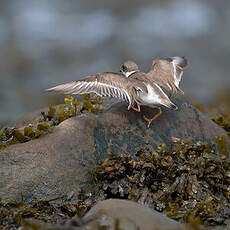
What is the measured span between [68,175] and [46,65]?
7.25 meters

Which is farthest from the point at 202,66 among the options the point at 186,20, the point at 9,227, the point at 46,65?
the point at 9,227

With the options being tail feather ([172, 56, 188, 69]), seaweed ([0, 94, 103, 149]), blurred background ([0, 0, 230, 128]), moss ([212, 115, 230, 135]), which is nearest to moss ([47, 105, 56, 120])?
seaweed ([0, 94, 103, 149])

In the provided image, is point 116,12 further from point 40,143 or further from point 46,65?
point 40,143

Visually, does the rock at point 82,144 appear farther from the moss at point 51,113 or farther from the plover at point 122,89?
the moss at point 51,113

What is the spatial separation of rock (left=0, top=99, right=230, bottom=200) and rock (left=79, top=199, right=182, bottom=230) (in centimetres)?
91

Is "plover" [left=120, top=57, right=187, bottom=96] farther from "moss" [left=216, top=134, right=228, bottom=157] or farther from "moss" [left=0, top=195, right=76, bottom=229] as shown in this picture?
"moss" [left=0, top=195, right=76, bottom=229]

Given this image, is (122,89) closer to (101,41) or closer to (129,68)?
(129,68)

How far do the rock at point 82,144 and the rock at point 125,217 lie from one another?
2.99ft

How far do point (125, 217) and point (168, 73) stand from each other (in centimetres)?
271

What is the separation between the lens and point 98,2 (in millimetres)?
12406

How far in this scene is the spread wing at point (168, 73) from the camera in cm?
521

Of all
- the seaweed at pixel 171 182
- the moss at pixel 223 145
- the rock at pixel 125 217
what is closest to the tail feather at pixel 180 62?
the moss at pixel 223 145

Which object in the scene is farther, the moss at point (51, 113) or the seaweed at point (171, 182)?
the moss at point (51, 113)

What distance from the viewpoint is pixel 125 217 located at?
3.06 metres
